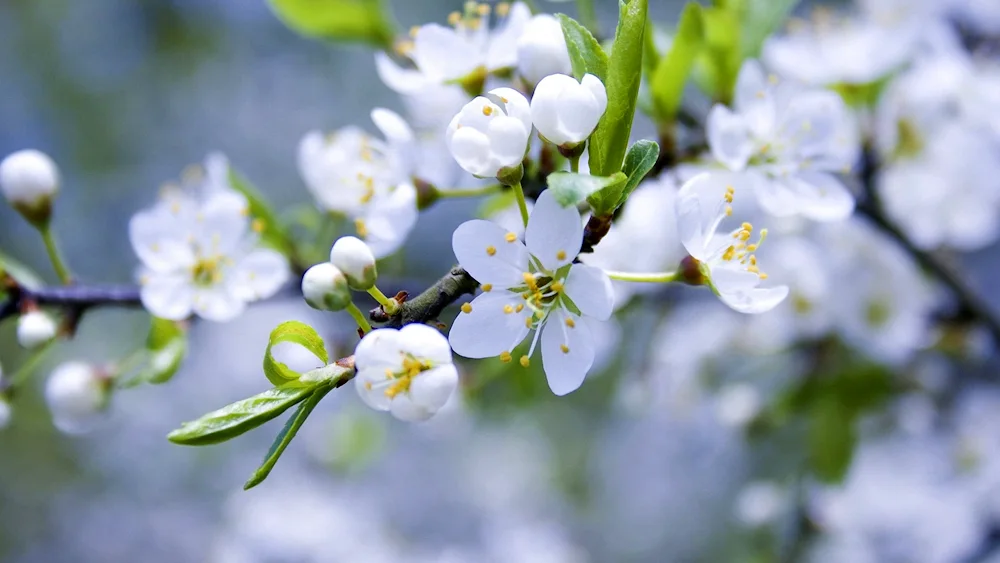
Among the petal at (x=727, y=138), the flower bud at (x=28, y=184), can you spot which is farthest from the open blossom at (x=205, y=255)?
the petal at (x=727, y=138)

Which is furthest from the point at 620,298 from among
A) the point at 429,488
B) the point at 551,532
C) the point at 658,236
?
the point at 429,488

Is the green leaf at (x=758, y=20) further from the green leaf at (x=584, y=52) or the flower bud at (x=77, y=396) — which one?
the flower bud at (x=77, y=396)

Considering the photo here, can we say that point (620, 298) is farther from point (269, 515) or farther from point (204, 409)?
point (204, 409)

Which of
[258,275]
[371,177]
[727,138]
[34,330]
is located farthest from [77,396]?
[727,138]

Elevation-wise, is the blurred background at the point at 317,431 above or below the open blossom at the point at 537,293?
below

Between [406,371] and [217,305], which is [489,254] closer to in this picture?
[406,371]
